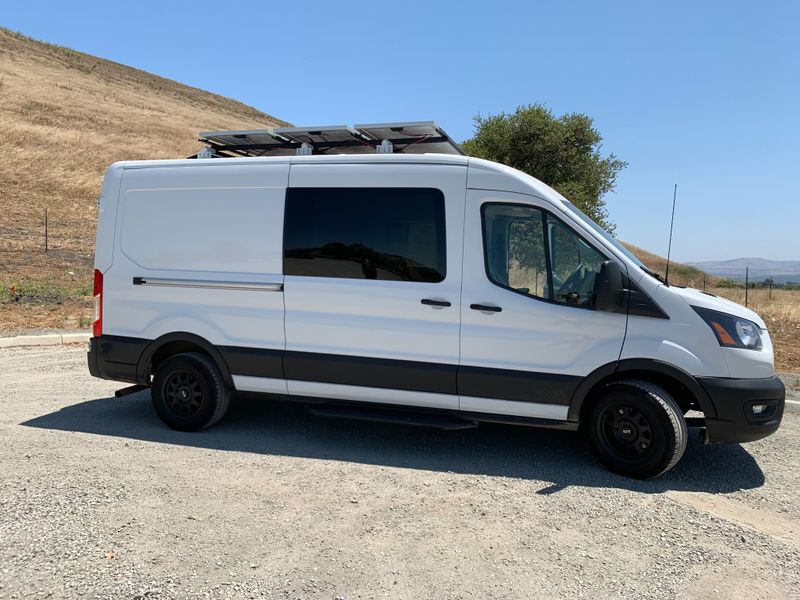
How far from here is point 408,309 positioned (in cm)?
470

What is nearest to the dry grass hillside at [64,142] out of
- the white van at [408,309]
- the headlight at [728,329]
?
the white van at [408,309]

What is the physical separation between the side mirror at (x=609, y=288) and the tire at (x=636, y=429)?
23.2 inches

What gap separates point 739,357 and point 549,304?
54.7 inches

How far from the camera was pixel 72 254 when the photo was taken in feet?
62.1

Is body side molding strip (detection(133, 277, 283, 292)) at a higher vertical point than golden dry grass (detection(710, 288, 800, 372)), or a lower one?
higher

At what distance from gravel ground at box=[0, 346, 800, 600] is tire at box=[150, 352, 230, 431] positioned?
0.16 metres

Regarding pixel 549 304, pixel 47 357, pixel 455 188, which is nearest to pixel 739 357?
pixel 549 304

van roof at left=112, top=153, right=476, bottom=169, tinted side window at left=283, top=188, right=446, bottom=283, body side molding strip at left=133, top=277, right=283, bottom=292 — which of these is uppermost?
van roof at left=112, top=153, right=476, bottom=169

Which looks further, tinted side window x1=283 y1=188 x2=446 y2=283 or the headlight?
tinted side window x1=283 y1=188 x2=446 y2=283

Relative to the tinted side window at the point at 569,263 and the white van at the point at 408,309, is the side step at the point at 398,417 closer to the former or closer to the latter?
the white van at the point at 408,309

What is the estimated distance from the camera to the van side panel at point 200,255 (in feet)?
16.8

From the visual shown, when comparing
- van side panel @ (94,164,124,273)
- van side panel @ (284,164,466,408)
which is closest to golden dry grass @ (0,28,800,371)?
van side panel @ (94,164,124,273)

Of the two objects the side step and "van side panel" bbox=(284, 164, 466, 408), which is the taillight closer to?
"van side panel" bbox=(284, 164, 466, 408)

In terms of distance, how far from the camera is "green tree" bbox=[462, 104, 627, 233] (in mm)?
18156
